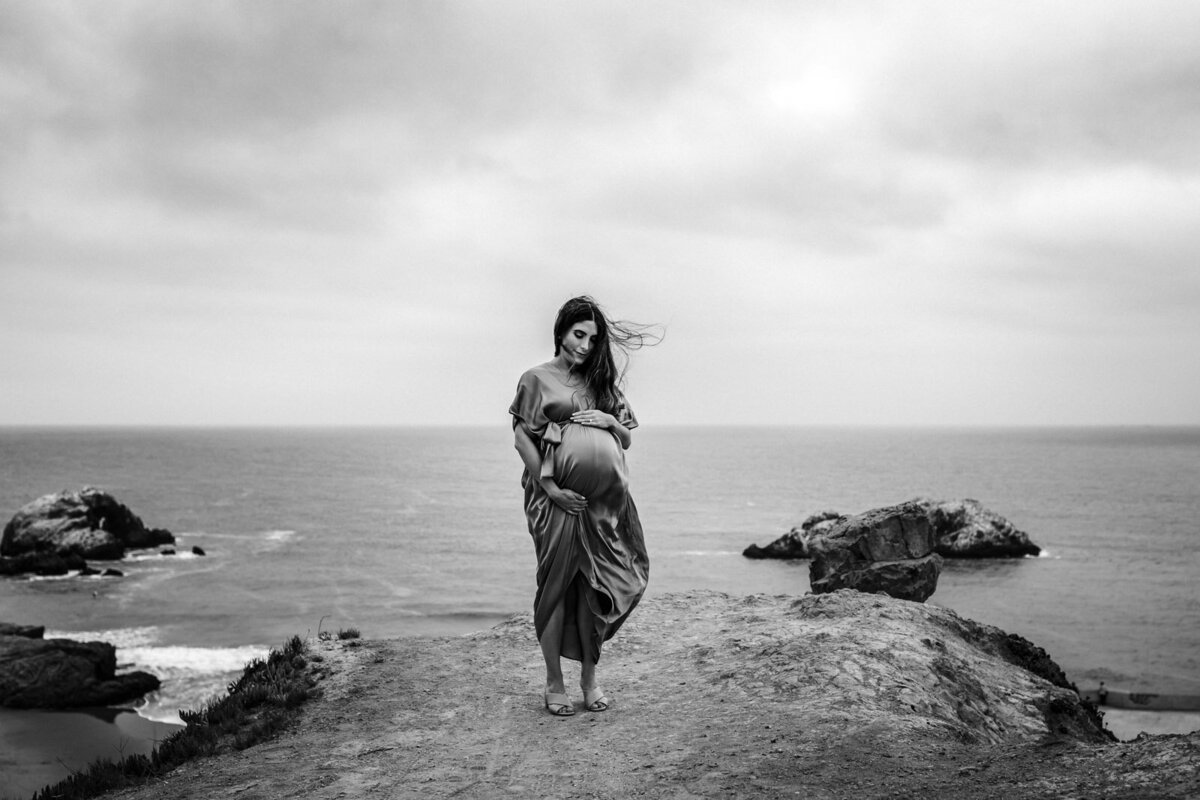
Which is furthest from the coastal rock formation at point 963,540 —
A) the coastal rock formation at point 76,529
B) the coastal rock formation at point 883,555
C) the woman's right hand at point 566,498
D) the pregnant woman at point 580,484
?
the woman's right hand at point 566,498

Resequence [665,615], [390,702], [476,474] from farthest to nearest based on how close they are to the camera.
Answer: [476,474]
[665,615]
[390,702]

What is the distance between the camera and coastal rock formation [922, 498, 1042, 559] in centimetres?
5078

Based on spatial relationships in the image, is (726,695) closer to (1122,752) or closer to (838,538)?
(1122,752)

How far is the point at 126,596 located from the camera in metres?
37.7

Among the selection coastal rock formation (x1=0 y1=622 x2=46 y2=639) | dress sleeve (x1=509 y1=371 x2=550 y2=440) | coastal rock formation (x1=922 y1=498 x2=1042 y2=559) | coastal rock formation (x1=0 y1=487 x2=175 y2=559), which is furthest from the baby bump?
coastal rock formation (x1=0 y1=487 x2=175 y2=559)

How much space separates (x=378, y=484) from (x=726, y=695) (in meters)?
95.4

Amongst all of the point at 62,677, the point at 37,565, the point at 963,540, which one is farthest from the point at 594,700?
the point at 963,540

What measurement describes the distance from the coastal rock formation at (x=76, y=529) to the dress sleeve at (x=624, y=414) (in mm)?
48893

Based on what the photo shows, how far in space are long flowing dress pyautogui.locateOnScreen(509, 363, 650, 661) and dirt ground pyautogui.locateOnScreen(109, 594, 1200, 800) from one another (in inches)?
38.3

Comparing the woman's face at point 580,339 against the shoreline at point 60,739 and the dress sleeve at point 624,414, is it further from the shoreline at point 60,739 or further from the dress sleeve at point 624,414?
the shoreline at point 60,739

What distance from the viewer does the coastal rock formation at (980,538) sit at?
50.8 m

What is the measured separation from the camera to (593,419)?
21.3ft

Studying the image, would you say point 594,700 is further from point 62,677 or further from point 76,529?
point 76,529

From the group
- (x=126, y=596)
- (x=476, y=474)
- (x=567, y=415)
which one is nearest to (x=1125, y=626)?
(x=567, y=415)
